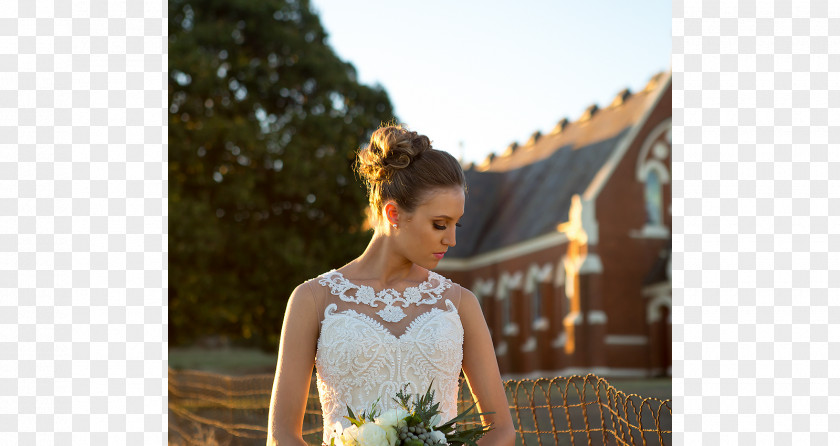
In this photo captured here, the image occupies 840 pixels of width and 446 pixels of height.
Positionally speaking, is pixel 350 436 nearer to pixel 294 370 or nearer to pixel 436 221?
pixel 294 370

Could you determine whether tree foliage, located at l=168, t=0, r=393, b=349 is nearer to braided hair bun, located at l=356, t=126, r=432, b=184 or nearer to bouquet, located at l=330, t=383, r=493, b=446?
braided hair bun, located at l=356, t=126, r=432, b=184

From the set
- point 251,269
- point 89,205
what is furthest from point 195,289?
point 89,205

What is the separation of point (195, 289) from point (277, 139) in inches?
164

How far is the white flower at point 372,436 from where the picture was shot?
3500mm

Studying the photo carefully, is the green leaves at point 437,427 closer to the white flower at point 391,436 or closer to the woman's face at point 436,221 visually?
the white flower at point 391,436

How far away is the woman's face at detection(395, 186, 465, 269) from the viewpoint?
13.4ft

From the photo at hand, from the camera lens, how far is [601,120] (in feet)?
122

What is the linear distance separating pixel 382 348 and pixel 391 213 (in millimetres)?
581

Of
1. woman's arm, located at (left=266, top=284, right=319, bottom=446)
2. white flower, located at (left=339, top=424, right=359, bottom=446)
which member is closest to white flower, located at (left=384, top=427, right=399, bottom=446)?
white flower, located at (left=339, top=424, right=359, bottom=446)

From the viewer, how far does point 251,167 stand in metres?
23.1

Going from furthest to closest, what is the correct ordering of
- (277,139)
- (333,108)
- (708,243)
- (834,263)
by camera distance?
(333,108)
(277,139)
(708,243)
(834,263)

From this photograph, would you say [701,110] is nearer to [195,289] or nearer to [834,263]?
[834,263]

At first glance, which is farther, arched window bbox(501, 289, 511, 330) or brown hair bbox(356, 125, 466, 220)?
arched window bbox(501, 289, 511, 330)

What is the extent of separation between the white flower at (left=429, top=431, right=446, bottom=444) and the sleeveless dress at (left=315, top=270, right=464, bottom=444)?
55cm
